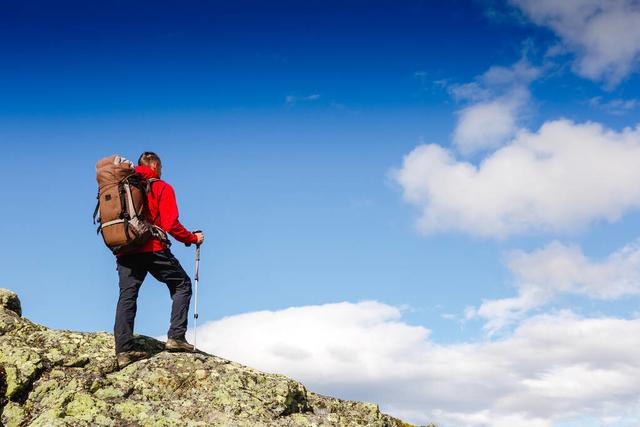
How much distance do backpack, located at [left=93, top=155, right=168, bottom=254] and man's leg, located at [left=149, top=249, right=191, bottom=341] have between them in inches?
17.7

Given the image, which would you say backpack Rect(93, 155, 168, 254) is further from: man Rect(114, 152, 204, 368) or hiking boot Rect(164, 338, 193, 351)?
hiking boot Rect(164, 338, 193, 351)

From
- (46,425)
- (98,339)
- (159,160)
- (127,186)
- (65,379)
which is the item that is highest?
(159,160)

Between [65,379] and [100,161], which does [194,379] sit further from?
[100,161]

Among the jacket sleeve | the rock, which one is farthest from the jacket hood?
the rock

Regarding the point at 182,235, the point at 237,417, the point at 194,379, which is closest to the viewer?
the point at 237,417

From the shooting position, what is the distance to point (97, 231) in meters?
11.8

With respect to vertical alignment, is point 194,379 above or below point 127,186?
below

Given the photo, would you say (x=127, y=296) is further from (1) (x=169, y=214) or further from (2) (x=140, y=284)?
(1) (x=169, y=214)

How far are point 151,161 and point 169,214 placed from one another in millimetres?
1156

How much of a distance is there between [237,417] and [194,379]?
50.8 inches

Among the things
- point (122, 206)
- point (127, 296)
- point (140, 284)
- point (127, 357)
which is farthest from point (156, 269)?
point (127, 357)

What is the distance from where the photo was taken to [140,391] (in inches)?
414

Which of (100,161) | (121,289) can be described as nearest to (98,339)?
(121,289)

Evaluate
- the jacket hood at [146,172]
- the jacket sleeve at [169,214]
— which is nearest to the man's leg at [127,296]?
the jacket sleeve at [169,214]
